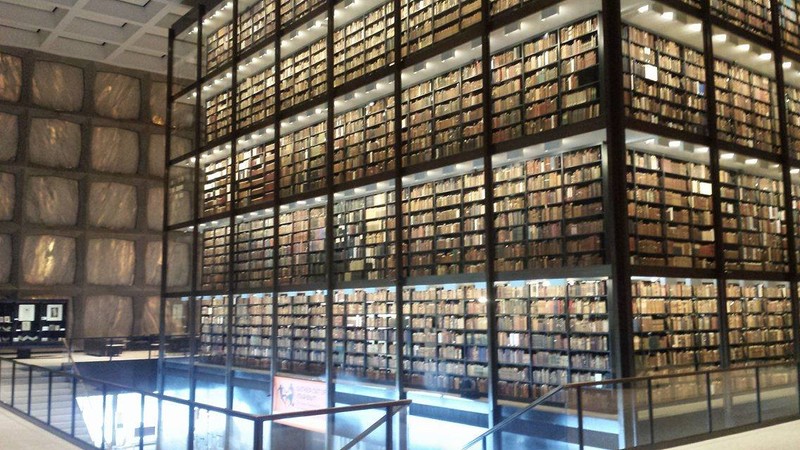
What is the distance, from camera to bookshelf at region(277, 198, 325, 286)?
11.6 metres

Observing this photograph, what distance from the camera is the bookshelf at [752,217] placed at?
8516 millimetres

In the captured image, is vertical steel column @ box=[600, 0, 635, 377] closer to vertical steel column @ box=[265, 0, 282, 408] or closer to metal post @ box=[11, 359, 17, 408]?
vertical steel column @ box=[265, 0, 282, 408]

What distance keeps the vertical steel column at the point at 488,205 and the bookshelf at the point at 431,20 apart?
1.55ft

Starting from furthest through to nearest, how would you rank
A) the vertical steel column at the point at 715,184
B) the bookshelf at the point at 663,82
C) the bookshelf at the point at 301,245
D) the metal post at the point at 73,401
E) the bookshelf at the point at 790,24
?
1. the bookshelf at the point at 301,245
2. the bookshelf at the point at 790,24
3. the vertical steel column at the point at 715,184
4. the bookshelf at the point at 663,82
5. the metal post at the point at 73,401

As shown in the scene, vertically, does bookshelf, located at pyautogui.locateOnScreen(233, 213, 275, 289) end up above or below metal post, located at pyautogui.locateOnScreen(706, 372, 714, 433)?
above

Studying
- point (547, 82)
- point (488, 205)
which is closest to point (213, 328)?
point (488, 205)

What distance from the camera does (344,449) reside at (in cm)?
420

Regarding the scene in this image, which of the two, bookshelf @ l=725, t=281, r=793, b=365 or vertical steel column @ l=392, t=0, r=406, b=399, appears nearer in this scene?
bookshelf @ l=725, t=281, r=793, b=365

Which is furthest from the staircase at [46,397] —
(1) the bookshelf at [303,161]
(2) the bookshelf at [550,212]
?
(1) the bookshelf at [303,161]

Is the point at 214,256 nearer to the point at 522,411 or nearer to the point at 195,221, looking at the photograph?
the point at 195,221

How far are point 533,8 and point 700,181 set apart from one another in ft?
9.36

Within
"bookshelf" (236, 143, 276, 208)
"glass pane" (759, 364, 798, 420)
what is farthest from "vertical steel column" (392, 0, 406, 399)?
"glass pane" (759, 364, 798, 420)

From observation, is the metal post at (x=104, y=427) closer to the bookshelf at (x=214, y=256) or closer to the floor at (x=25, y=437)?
the floor at (x=25, y=437)

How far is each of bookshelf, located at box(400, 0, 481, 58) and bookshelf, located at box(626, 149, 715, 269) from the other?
269 centimetres
